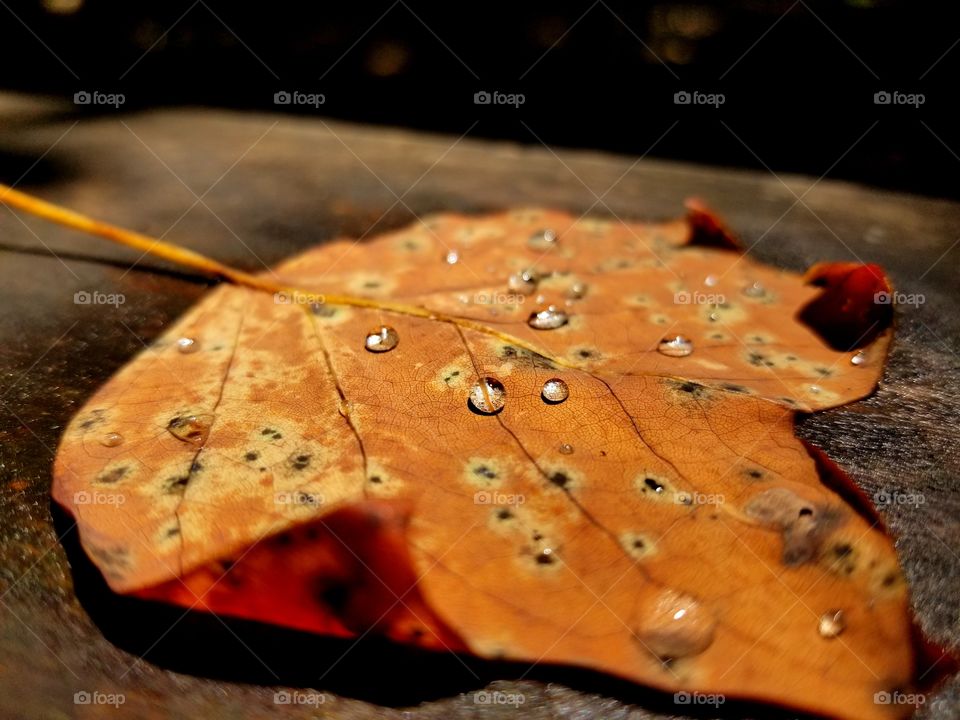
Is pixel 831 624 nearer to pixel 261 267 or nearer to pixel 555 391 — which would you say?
pixel 555 391

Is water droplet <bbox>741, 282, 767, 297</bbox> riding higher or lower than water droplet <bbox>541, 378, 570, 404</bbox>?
higher

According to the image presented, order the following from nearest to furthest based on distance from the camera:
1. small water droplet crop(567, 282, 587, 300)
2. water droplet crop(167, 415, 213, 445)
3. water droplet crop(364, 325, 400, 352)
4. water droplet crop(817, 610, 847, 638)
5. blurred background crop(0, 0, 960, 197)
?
water droplet crop(817, 610, 847, 638) < water droplet crop(167, 415, 213, 445) < water droplet crop(364, 325, 400, 352) < small water droplet crop(567, 282, 587, 300) < blurred background crop(0, 0, 960, 197)

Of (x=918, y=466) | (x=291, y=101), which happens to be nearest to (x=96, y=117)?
(x=291, y=101)

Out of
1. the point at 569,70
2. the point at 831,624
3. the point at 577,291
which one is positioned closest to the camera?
the point at 831,624

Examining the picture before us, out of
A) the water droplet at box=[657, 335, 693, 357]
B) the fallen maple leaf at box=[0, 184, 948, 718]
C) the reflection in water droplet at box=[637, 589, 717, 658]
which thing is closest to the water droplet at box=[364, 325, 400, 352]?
the fallen maple leaf at box=[0, 184, 948, 718]

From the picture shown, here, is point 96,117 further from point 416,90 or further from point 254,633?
point 254,633

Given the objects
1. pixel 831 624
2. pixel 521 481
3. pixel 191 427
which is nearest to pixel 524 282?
pixel 521 481

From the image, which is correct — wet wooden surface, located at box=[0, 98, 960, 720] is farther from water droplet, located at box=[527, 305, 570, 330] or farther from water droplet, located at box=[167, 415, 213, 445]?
water droplet, located at box=[527, 305, 570, 330]
